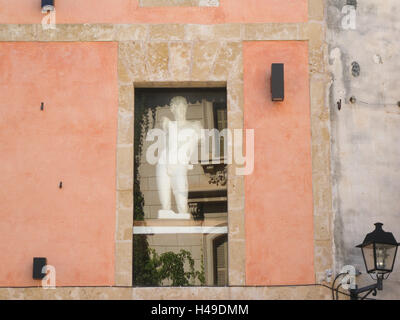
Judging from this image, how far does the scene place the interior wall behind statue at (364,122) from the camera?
921cm

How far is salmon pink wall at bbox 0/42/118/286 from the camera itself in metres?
9.09

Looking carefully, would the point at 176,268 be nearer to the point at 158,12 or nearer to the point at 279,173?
the point at 279,173

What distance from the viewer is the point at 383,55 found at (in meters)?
9.65

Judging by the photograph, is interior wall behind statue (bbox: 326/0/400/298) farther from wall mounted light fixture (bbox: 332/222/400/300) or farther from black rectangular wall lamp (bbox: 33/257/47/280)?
black rectangular wall lamp (bbox: 33/257/47/280)

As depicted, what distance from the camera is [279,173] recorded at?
927 centimetres

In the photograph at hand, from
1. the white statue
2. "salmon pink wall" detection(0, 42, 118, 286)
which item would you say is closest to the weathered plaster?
"salmon pink wall" detection(0, 42, 118, 286)

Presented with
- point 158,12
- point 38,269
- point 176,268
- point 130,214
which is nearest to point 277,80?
point 158,12

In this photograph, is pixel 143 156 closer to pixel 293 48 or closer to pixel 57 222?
pixel 57 222

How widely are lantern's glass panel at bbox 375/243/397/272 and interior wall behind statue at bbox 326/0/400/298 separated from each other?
56cm

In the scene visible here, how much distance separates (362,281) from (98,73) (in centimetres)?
362

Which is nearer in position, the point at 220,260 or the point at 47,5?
the point at 220,260

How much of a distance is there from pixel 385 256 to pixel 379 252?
71 millimetres

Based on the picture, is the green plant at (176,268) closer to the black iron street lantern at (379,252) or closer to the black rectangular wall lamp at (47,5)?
the black iron street lantern at (379,252)

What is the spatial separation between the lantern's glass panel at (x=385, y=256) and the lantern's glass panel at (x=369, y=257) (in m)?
0.05
